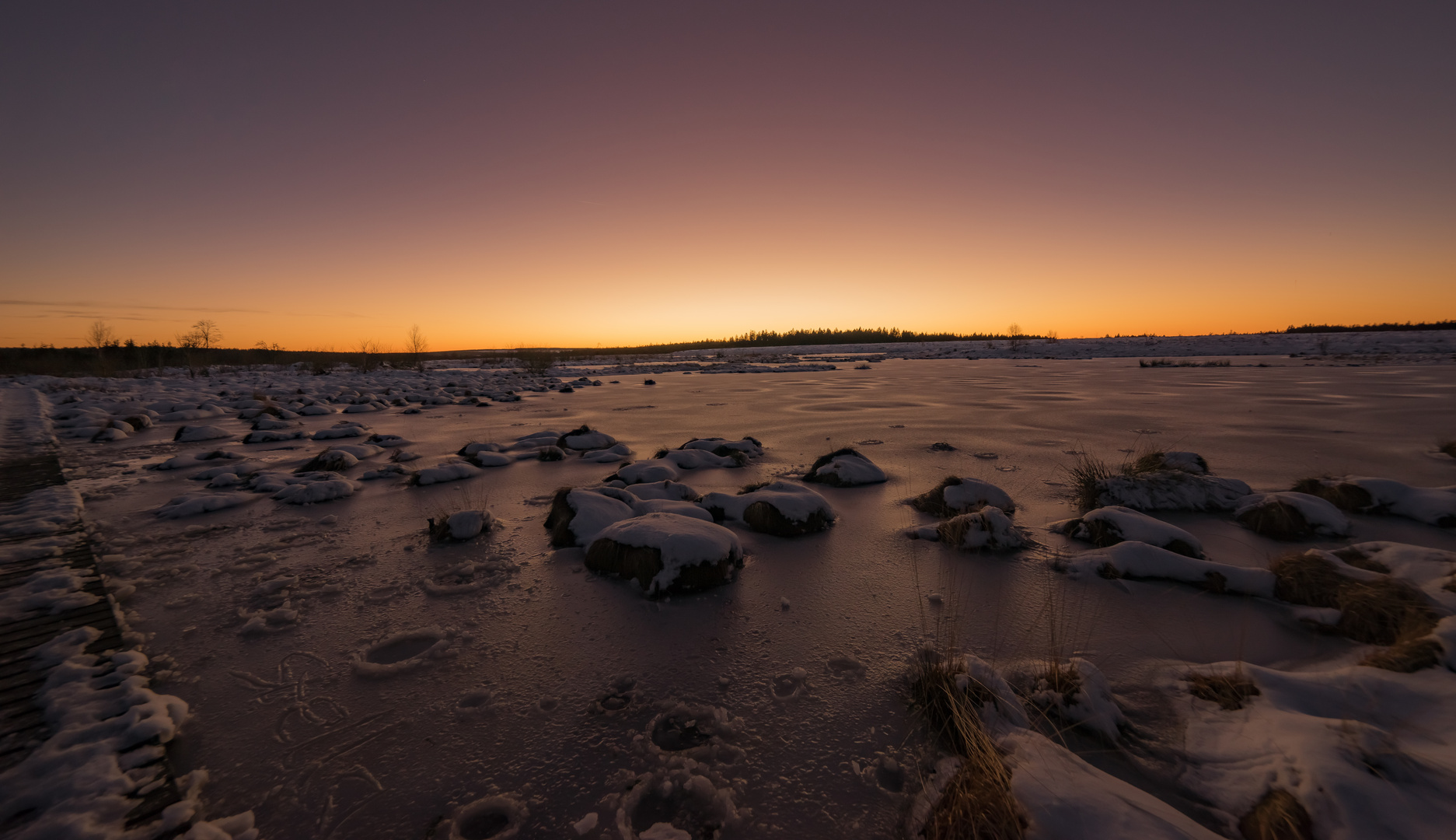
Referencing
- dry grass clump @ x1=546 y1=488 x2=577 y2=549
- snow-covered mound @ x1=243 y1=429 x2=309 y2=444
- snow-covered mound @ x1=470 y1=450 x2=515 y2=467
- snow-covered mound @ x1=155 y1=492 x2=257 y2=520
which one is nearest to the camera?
dry grass clump @ x1=546 y1=488 x2=577 y2=549

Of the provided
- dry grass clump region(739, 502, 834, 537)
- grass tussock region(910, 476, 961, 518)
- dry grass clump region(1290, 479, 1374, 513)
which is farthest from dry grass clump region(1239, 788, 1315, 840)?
dry grass clump region(1290, 479, 1374, 513)

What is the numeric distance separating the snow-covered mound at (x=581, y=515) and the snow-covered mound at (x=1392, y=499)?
21.0 feet

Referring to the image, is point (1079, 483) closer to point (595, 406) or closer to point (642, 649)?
point (642, 649)

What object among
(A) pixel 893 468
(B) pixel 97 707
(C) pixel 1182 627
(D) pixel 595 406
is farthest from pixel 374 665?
(D) pixel 595 406

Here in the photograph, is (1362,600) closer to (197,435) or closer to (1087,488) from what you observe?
(1087,488)

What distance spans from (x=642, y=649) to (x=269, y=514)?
485cm

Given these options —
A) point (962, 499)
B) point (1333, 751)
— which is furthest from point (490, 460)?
point (1333, 751)

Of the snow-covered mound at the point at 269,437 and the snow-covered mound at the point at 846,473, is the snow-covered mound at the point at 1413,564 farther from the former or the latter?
the snow-covered mound at the point at 269,437

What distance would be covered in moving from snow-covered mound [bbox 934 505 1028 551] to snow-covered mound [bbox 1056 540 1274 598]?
1.32ft

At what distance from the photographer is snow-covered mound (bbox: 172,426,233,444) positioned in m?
9.67

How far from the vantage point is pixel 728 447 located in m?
7.59

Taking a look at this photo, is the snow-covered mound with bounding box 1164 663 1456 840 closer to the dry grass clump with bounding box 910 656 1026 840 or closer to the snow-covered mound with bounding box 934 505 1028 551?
the dry grass clump with bounding box 910 656 1026 840

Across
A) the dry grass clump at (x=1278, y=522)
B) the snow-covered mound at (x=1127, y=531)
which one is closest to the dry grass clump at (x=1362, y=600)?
the snow-covered mound at (x=1127, y=531)

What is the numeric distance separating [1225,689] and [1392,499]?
415cm
